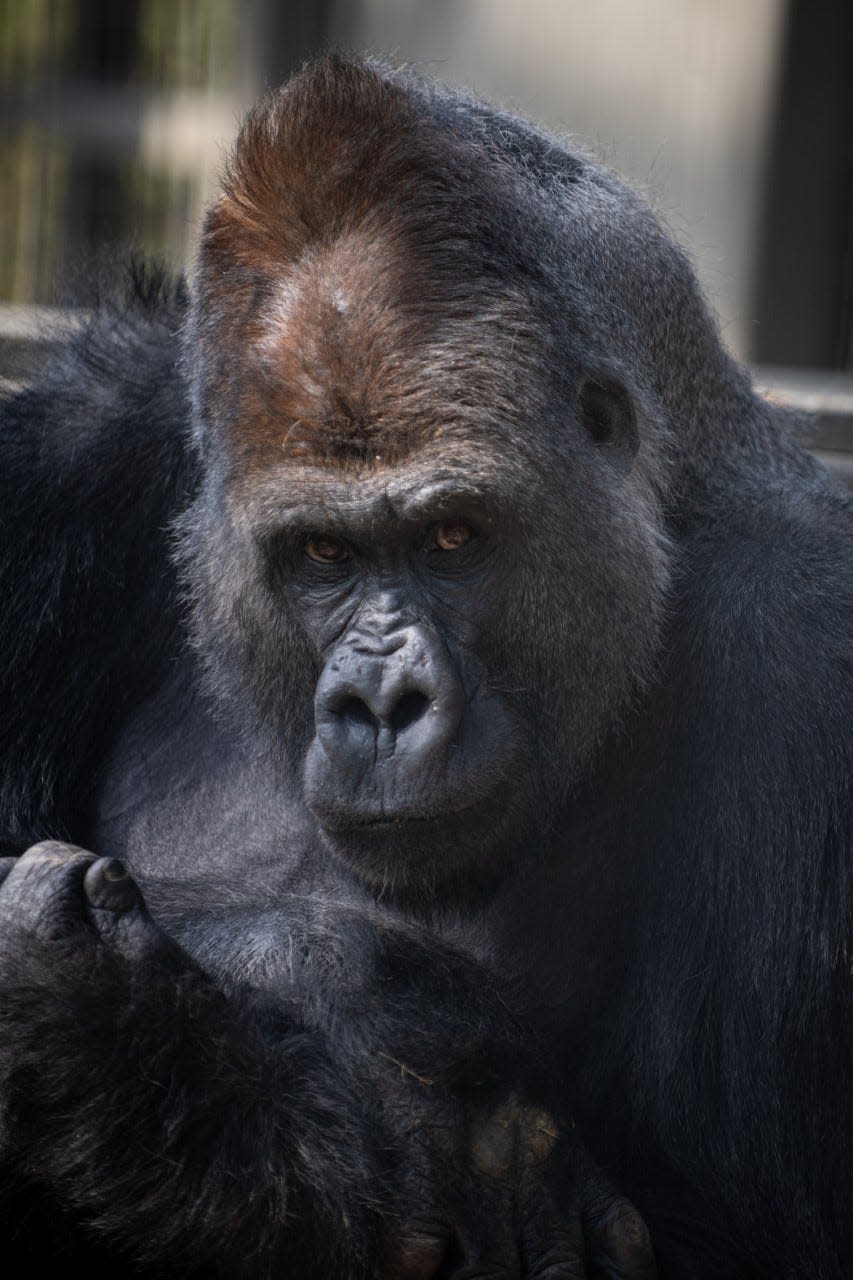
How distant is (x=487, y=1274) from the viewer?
3338 millimetres

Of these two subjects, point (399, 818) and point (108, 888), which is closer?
point (108, 888)

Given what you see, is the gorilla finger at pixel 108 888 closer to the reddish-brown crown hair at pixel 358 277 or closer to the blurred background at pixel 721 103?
the reddish-brown crown hair at pixel 358 277

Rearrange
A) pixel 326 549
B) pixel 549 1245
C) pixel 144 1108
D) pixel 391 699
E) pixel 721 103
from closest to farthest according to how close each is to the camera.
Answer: pixel 144 1108 < pixel 549 1245 < pixel 391 699 < pixel 326 549 < pixel 721 103

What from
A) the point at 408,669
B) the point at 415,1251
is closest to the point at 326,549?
the point at 408,669

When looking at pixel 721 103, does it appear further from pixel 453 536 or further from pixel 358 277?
pixel 453 536

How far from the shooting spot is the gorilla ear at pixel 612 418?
152 inches

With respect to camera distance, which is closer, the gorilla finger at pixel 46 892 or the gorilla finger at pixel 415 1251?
the gorilla finger at pixel 46 892

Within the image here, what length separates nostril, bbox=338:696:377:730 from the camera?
355 centimetres

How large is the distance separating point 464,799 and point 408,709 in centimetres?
21

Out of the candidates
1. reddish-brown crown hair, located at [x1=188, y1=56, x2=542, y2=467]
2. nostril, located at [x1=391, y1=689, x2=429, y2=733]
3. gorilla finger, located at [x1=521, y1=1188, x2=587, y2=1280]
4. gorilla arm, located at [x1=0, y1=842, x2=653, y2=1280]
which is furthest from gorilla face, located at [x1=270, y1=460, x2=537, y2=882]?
gorilla finger, located at [x1=521, y1=1188, x2=587, y2=1280]

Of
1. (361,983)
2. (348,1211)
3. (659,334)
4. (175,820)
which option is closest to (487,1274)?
(348,1211)

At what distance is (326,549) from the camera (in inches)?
149

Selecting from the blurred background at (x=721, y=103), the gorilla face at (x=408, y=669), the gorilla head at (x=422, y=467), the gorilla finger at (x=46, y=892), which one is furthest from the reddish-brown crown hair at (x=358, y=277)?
the blurred background at (x=721, y=103)

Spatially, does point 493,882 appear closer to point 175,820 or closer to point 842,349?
point 175,820
